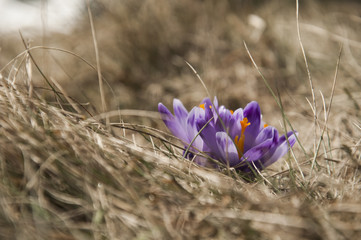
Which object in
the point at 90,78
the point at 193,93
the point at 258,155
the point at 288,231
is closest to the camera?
the point at 288,231

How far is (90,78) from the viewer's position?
2500mm

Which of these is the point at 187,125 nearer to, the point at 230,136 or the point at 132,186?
the point at 230,136

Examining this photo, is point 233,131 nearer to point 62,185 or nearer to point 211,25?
→ point 62,185

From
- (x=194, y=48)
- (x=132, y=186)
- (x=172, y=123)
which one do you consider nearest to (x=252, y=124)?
(x=172, y=123)

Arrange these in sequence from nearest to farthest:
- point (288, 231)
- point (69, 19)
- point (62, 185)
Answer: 1. point (288, 231)
2. point (62, 185)
3. point (69, 19)

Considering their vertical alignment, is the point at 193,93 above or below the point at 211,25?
below

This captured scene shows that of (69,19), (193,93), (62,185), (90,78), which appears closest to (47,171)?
(62,185)

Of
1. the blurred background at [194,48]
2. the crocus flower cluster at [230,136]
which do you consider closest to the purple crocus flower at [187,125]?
the crocus flower cluster at [230,136]

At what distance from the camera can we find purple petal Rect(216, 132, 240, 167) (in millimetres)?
831

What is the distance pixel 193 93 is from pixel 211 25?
564 millimetres

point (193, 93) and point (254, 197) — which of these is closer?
point (254, 197)

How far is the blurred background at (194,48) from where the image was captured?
7.04 ft

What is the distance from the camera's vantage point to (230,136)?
84cm

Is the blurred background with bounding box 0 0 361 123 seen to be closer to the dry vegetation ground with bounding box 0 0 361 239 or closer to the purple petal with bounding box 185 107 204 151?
the dry vegetation ground with bounding box 0 0 361 239
